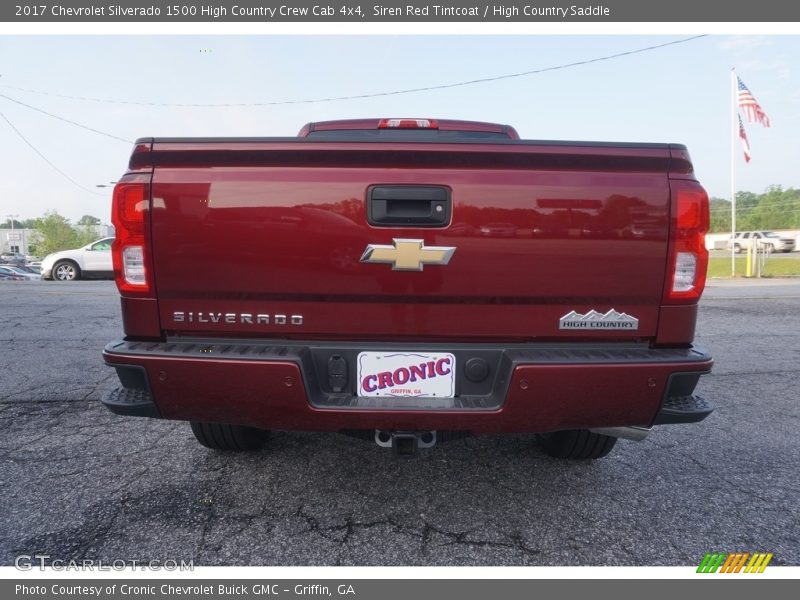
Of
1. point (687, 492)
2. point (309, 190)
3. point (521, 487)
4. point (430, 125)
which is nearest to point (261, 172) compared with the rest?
point (309, 190)

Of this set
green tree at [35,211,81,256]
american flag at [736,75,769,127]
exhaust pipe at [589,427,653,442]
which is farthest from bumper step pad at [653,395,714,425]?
green tree at [35,211,81,256]

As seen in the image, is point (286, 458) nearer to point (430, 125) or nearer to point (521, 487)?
point (521, 487)

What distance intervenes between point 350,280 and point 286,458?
1427 mm

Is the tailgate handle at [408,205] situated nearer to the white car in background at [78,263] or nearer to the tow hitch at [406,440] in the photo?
Answer: the tow hitch at [406,440]

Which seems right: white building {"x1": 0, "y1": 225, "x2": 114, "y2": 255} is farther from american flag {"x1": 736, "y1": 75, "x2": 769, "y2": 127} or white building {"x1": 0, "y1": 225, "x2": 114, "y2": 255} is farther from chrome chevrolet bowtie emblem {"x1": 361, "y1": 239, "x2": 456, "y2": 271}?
chrome chevrolet bowtie emblem {"x1": 361, "y1": 239, "x2": 456, "y2": 271}

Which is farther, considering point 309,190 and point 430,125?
point 430,125

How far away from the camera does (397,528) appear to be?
2.18 meters

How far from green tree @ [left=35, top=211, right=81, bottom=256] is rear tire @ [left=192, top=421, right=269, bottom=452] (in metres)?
82.7

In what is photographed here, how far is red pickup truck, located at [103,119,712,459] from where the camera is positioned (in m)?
1.89

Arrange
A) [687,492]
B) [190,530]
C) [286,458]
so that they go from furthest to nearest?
[286,458] → [687,492] → [190,530]

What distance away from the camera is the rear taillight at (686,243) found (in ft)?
6.24

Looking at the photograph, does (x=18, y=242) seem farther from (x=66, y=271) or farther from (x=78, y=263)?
(x=78, y=263)

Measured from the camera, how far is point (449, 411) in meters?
1.88
